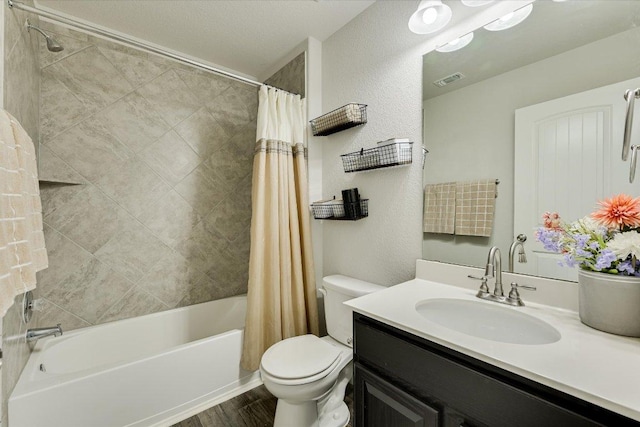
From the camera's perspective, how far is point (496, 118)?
1.22 meters

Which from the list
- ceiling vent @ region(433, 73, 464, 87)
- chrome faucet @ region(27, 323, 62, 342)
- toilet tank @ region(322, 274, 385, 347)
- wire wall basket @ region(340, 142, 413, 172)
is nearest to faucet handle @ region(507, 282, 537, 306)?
toilet tank @ region(322, 274, 385, 347)

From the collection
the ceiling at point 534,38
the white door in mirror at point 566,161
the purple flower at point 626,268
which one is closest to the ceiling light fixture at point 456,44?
the ceiling at point 534,38

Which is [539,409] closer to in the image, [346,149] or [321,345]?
[321,345]

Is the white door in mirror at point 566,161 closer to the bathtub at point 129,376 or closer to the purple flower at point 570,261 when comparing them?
the purple flower at point 570,261

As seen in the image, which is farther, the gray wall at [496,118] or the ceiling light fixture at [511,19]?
the ceiling light fixture at [511,19]

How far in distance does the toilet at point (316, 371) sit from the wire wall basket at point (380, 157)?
746 millimetres

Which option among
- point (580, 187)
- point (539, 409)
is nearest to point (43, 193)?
point (539, 409)

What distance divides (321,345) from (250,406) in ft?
2.10

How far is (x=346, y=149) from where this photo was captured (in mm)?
1902

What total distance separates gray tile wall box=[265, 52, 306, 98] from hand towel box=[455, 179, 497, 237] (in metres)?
1.40

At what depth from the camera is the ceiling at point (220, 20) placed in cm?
171

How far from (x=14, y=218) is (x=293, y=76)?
6.53 ft

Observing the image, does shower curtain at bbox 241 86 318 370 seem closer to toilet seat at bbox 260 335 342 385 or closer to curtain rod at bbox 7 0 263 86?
toilet seat at bbox 260 335 342 385

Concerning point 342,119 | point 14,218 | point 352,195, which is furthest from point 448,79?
point 14,218
